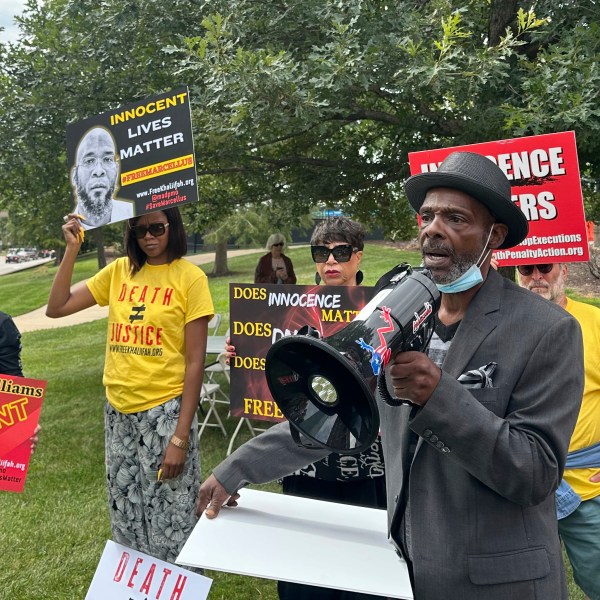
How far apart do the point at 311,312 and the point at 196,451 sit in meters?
1.42

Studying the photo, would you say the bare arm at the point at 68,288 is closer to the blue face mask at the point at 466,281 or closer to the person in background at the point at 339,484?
the person in background at the point at 339,484

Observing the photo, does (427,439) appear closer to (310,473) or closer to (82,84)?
(310,473)

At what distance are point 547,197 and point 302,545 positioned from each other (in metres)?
2.23

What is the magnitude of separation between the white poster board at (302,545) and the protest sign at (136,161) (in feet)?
5.77

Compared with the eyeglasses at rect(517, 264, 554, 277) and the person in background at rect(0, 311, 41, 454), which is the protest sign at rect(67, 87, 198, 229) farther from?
the eyeglasses at rect(517, 264, 554, 277)

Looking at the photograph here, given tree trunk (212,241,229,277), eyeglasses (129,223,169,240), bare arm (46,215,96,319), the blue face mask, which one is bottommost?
the blue face mask

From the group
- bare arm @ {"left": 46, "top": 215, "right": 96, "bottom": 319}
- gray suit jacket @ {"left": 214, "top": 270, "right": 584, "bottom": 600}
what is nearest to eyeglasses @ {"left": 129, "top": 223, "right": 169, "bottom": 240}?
bare arm @ {"left": 46, "top": 215, "right": 96, "bottom": 319}

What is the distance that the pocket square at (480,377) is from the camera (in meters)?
1.42

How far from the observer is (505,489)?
133 centimetres

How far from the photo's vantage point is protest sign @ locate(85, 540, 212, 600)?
2.14 m

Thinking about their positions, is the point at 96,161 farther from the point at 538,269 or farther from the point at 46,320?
the point at 46,320

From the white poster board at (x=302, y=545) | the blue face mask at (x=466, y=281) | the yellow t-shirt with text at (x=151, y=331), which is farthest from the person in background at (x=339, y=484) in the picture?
the blue face mask at (x=466, y=281)

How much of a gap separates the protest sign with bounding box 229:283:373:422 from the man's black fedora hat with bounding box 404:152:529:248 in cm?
266

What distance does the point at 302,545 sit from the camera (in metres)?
1.51
